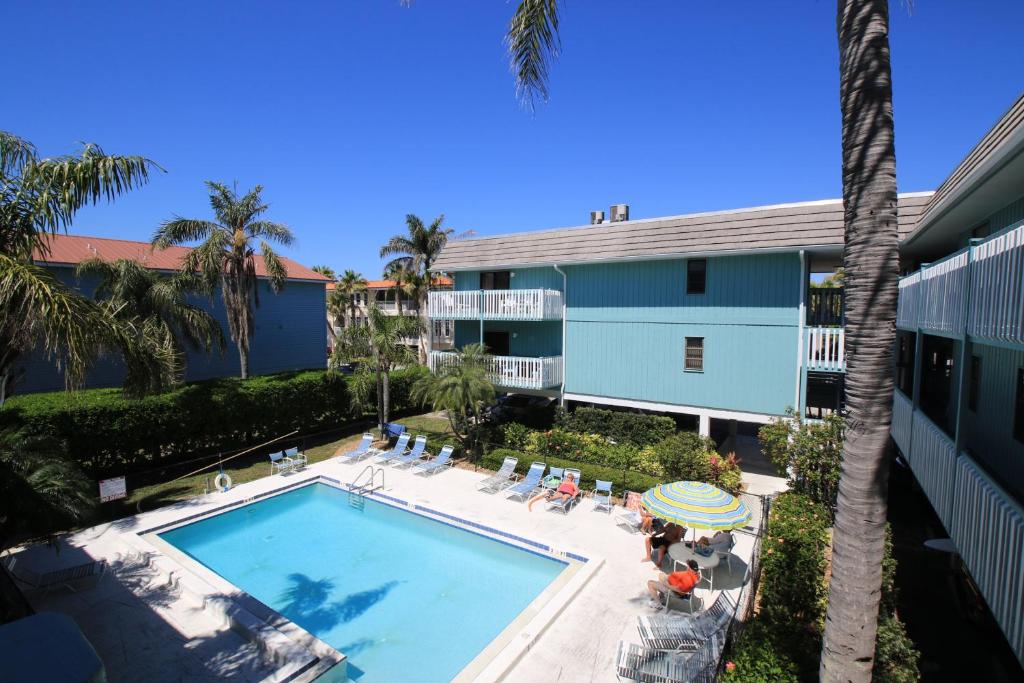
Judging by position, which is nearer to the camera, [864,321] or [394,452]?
[864,321]

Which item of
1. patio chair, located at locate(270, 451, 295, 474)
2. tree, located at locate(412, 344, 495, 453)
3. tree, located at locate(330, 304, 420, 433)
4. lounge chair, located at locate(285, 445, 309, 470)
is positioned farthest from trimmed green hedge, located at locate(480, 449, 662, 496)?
patio chair, located at locate(270, 451, 295, 474)

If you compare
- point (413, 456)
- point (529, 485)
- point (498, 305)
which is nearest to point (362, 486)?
point (413, 456)

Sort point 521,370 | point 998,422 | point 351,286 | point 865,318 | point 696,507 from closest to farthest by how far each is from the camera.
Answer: point 865,318 < point 998,422 < point 696,507 < point 521,370 < point 351,286

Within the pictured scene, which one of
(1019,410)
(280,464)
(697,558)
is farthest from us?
(280,464)

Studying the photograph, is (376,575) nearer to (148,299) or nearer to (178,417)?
(178,417)

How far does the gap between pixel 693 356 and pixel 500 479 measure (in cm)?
761

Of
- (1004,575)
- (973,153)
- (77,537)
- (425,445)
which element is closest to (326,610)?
(77,537)

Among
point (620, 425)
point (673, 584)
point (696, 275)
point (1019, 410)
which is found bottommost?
point (673, 584)

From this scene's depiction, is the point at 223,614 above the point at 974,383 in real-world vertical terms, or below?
below

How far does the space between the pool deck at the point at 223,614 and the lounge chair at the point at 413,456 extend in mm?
3639

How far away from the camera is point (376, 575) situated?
11250 millimetres

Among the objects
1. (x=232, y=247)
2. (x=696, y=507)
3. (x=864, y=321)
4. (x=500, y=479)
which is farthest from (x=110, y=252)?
(x=864, y=321)

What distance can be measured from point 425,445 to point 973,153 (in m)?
16.8

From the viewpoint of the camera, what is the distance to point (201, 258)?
66.4 ft
